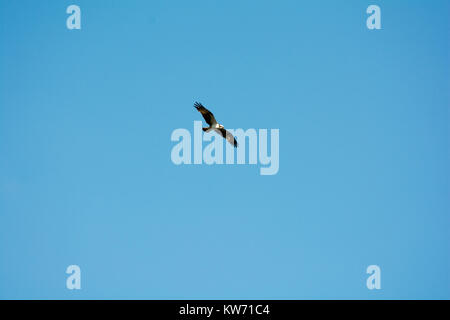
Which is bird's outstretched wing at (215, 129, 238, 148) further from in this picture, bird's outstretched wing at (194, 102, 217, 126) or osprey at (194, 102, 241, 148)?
bird's outstretched wing at (194, 102, 217, 126)

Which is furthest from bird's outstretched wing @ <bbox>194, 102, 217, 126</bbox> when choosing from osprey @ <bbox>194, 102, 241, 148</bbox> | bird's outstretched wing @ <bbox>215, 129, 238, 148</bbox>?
bird's outstretched wing @ <bbox>215, 129, 238, 148</bbox>

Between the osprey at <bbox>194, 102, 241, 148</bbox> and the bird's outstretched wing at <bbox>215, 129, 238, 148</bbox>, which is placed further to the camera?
the bird's outstretched wing at <bbox>215, 129, 238, 148</bbox>

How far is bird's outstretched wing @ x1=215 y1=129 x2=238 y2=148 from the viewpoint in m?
24.0

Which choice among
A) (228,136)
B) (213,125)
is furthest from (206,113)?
(228,136)

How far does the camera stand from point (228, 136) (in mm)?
24328

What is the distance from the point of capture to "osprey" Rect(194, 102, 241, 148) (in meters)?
23.2

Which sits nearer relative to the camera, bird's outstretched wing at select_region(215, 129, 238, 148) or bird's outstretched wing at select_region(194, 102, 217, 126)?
bird's outstretched wing at select_region(194, 102, 217, 126)

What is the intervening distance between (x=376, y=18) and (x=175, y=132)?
29.5 feet

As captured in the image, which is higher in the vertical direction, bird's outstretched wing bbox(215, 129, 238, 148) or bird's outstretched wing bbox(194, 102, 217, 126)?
bird's outstretched wing bbox(194, 102, 217, 126)

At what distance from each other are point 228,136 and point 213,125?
2.79ft
